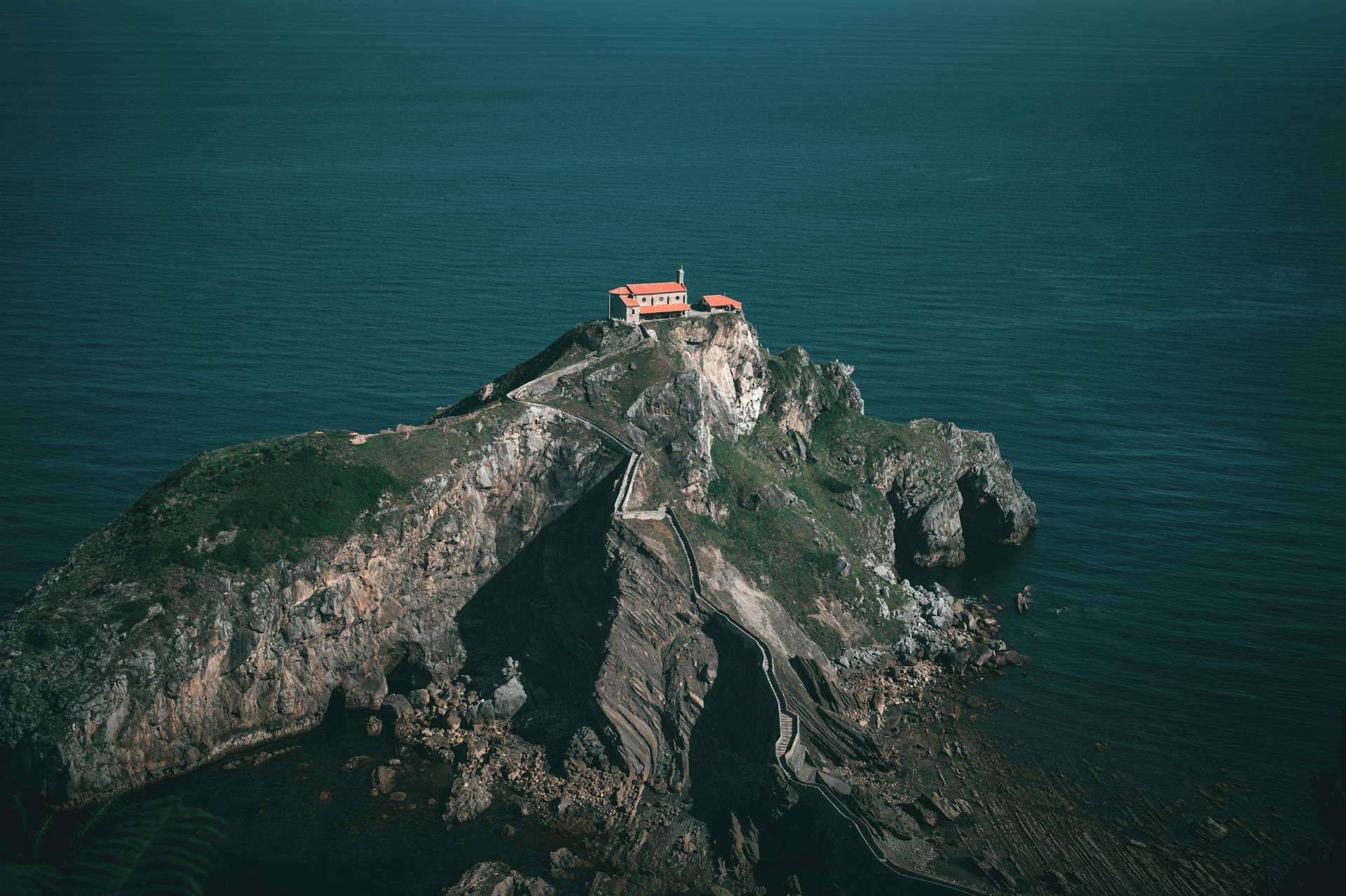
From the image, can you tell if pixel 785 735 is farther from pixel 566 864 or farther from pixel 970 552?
pixel 970 552

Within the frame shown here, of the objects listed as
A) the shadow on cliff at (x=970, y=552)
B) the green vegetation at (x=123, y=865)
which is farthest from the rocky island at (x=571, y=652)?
the green vegetation at (x=123, y=865)

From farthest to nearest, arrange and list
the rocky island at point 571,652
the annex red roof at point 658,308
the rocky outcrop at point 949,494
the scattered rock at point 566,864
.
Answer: the rocky outcrop at point 949,494
the annex red roof at point 658,308
the rocky island at point 571,652
the scattered rock at point 566,864

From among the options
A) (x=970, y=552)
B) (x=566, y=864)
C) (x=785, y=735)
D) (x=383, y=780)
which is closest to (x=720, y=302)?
(x=970, y=552)

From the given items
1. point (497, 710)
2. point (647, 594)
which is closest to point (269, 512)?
point (497, 710)

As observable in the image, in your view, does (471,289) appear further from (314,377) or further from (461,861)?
(461,861)

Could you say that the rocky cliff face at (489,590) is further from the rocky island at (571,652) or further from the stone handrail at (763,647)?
the stone handrail at (763,647)

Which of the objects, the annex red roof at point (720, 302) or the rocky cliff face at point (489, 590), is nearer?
the rocky cliff face at point (489, 590)
